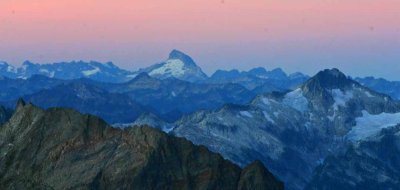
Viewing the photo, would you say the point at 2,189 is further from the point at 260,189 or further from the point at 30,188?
the point at 260,189

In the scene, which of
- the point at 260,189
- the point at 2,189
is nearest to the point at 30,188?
the point at 2,189
